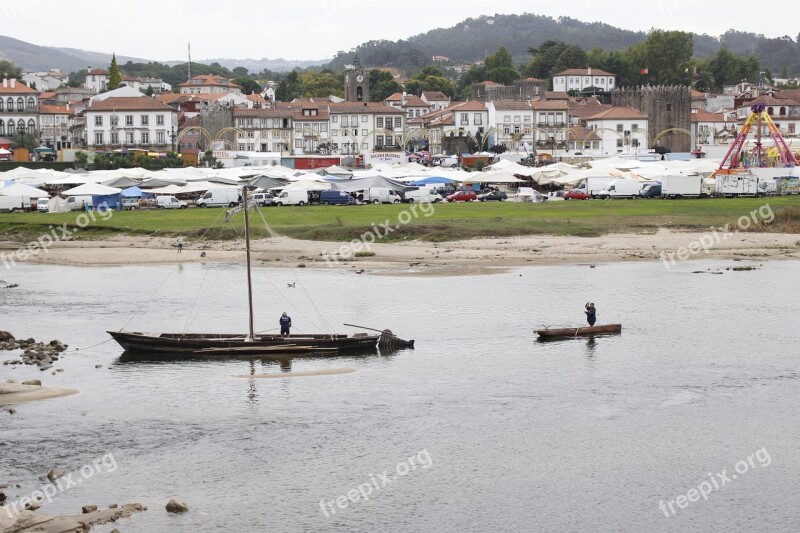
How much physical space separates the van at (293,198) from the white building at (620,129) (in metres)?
59.6

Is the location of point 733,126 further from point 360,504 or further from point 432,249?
point 360,504

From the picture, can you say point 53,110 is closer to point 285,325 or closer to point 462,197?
point 462,197

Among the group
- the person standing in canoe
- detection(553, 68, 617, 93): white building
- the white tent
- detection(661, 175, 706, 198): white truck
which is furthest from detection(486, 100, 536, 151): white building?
the person standing in canoe

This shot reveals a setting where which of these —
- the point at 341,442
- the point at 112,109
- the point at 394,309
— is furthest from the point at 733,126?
the point at 341,442

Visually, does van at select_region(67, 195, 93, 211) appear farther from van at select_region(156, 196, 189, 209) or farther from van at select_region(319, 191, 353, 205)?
van at select_region(319, 191, 353, 205)

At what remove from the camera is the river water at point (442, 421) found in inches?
984

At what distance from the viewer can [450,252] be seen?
59.6m

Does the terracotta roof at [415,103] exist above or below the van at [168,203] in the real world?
above

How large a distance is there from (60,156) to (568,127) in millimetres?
58648

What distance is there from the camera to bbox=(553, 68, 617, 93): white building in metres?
196

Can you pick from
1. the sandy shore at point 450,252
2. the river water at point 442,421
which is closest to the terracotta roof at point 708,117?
the sandy shore at point 450,252

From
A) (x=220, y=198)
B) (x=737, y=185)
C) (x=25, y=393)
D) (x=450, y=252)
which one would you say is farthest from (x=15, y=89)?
(x=25, y=393)

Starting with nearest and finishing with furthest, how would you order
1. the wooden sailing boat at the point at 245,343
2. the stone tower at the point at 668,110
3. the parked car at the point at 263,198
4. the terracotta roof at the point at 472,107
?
the wooden sailing boat at the point at 245,343 < the parked car at the point at 263,198 < the terracotta roof at the point at 472,107 < the stone tower at the point at 668,110

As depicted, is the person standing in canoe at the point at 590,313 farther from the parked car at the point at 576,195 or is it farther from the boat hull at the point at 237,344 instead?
the parked car at the point at 576,195
